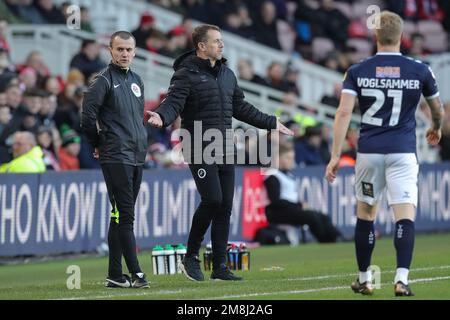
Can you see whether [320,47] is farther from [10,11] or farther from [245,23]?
[10,11]

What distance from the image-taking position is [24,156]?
679 inches

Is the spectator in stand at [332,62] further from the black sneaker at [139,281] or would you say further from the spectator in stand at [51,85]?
the black sneaker at [139,281]

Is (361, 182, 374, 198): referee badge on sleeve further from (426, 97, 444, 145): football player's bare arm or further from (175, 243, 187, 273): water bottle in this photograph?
(175, 243, 187, 273): water bottle

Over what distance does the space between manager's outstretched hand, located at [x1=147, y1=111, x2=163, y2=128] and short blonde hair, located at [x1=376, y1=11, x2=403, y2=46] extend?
2346 millimetres

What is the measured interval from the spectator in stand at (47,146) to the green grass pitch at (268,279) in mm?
1582

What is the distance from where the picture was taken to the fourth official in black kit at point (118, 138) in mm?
11484

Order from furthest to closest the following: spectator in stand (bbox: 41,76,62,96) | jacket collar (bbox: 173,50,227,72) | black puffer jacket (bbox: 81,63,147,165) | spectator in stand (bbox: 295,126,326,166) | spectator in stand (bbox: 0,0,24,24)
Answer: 1. spectator in stand (bbox: 0,0,24,24)
2. spectator in stand (bbox: 295,126,326,166)
3. spectator in stand (bbox: 41,76,62,96)
4. jacket collar (bbox: 173,50,227,72)
5. black puffer jacket (bbox: 81,63,147,165)

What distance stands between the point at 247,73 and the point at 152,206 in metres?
6.72

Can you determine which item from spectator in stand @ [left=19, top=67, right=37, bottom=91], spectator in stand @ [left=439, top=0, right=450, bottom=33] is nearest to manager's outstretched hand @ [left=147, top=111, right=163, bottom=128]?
spectator in stand @ [left=19, top=67, right=37, bottom=91]

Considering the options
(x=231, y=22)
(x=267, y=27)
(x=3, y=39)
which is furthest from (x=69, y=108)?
(x=267, y=27)

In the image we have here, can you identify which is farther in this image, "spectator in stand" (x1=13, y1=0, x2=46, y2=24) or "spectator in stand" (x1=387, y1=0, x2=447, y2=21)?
"spectator in stand" (x1=387, y1=0, x2=447, y2=21)

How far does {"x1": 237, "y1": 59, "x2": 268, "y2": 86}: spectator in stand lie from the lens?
79.8ft
